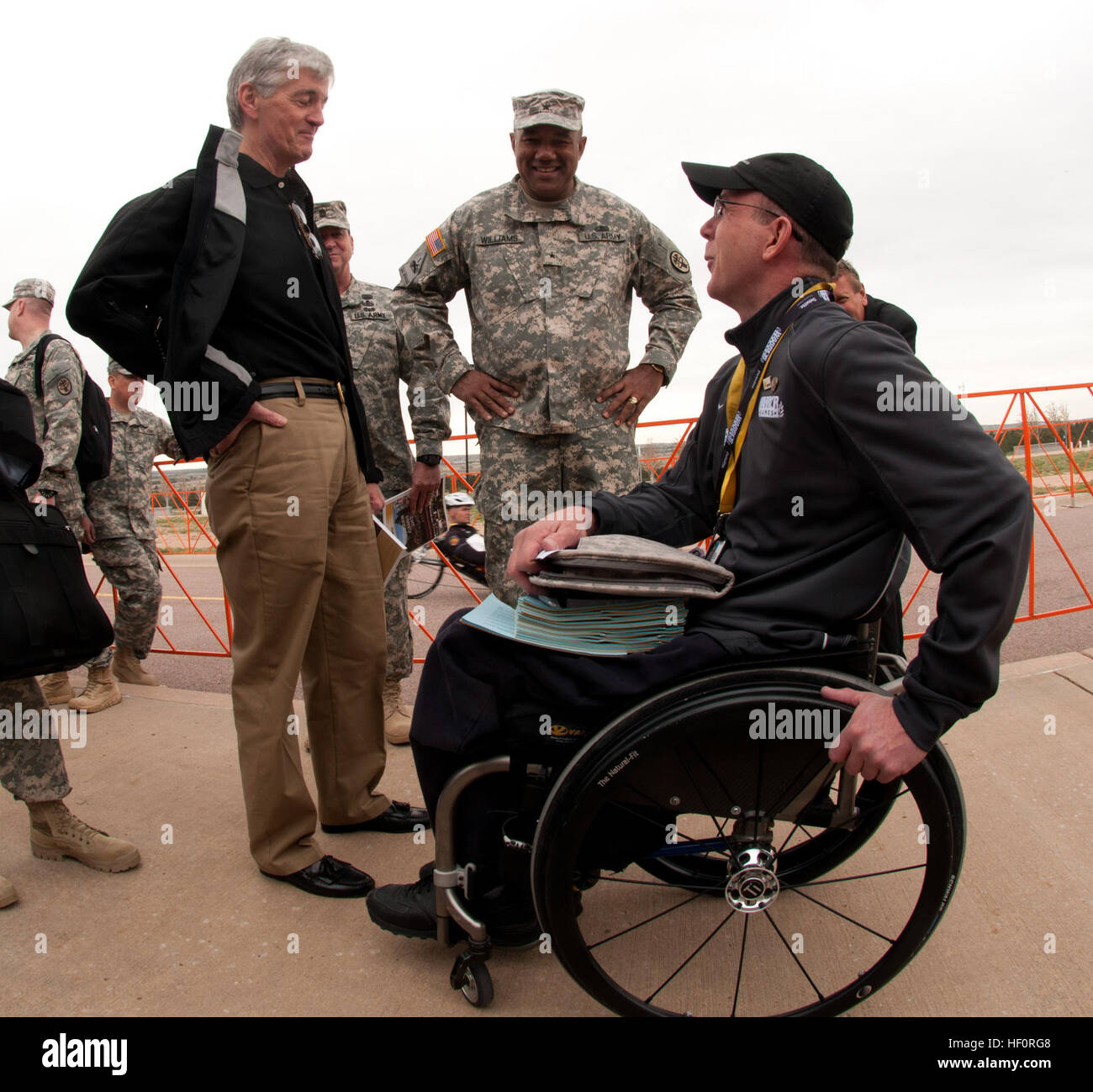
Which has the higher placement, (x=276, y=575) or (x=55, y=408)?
(x=55, y=408)

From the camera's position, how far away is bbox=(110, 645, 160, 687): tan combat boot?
3.99 m

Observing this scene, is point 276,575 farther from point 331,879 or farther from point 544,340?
point 544,340

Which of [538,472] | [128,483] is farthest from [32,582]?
[128,483]

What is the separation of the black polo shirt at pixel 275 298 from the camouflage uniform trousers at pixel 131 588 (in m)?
2.50

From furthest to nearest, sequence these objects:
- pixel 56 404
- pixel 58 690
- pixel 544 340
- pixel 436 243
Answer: pixel 58 690
pixel 56 404
pixel 436 243
pixel 544 340

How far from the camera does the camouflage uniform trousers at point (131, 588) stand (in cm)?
399

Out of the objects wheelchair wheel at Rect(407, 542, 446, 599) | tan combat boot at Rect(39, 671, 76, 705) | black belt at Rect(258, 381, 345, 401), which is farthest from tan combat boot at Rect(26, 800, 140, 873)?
wheelchair wheel at Rect(407, 542, 446, 599)

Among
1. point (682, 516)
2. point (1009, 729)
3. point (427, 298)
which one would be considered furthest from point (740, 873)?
point (427, 298)

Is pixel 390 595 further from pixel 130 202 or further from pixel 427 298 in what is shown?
pixel 130 202

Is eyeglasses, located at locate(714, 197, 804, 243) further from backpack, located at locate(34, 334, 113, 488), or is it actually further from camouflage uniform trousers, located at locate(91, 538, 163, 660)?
camouflage uniform trousers, located at locate(91, 538, 163, 660)

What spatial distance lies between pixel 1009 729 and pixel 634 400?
168cm

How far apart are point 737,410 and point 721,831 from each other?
2.63ft

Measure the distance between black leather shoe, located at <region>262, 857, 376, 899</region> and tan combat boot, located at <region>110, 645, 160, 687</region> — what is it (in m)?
2.39

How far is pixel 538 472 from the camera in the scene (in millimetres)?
2389
